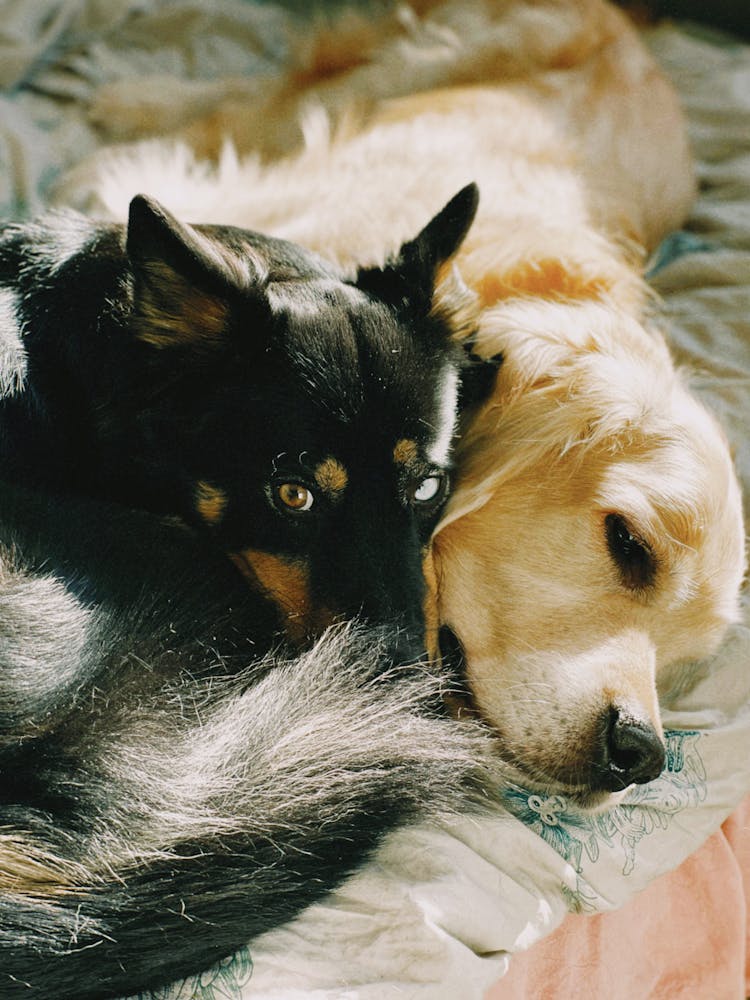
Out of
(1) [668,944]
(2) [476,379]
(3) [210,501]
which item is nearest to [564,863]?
(1) [668,944]

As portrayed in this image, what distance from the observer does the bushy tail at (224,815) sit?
991 millimetres

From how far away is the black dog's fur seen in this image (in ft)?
3.43

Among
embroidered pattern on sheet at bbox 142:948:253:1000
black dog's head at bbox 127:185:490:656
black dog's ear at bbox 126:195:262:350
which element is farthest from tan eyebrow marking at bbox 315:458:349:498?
embroidered pattern on sheet at bbox 142:948:253:1000

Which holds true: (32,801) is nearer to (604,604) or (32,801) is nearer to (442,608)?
(442,608)

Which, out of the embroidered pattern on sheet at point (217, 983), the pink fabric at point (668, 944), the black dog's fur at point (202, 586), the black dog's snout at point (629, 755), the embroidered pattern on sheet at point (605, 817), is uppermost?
the black dog's fur at point (202, 586)

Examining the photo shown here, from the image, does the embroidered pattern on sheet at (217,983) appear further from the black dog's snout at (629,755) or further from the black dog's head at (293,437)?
the black dog's snout at (629,755)

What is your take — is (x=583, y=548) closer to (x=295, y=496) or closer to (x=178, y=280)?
(x=295, y=496)

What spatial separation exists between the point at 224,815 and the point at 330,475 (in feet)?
1.86

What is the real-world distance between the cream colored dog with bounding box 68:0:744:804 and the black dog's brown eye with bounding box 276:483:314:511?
1.13 ft

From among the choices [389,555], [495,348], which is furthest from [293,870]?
[495,348]

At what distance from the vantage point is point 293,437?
1.43 meters

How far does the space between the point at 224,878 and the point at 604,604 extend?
837 mm

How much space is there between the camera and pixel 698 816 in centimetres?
145

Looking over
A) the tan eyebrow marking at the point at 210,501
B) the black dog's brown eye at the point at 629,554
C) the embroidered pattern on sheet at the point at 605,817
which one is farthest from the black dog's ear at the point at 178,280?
the embroidered pattern on sheet at the point at 605,817
